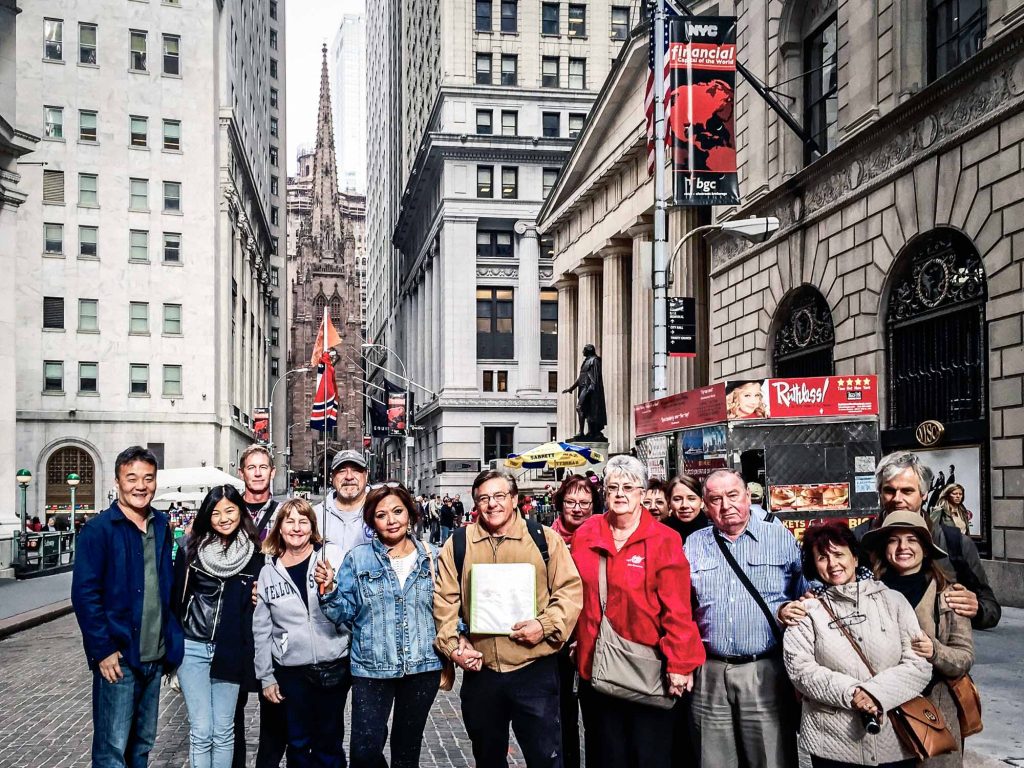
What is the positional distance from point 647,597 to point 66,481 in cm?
5004

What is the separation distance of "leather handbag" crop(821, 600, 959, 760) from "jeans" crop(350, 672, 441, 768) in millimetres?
2674

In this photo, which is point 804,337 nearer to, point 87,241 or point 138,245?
point 138,245

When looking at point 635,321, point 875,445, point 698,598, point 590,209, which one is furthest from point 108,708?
point 590,209

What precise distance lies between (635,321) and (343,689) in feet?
96.6

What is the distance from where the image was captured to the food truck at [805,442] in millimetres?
14086

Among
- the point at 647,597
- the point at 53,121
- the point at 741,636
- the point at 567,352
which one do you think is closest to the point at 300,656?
the point at 647,597

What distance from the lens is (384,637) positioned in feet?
21.0

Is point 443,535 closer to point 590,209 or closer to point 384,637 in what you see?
point 590,209

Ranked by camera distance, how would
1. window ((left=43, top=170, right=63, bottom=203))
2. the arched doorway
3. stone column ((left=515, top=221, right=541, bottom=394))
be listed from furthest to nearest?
stone column ((left=515, top=221, right=541, bottom=394)) < window ((left=43, top=170, right=63, bottom=203)) < the arched doorway

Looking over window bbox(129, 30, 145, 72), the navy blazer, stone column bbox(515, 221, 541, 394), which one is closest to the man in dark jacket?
the navy blazer

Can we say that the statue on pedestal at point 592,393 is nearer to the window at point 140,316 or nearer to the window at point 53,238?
the window at point 140,316

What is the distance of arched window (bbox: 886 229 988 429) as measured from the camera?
56.2 ft

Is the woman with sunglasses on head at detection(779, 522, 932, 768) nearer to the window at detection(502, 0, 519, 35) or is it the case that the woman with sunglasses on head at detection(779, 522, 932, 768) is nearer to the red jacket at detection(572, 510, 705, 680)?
the red jacket at detection(572, 510, 705, 680)

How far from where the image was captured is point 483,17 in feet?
209
